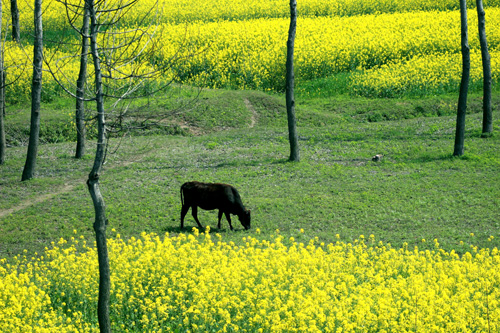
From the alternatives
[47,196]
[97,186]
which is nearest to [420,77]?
[47,196]

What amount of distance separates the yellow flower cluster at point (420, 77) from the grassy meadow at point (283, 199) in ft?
0.44

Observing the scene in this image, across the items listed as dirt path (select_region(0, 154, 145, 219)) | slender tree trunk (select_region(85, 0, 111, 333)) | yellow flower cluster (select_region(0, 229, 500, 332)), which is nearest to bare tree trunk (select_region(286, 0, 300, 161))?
dirt path (select_region(0, 154, 145, 219))

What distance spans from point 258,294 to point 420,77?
81.6ft

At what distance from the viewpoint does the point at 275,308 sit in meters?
9.11

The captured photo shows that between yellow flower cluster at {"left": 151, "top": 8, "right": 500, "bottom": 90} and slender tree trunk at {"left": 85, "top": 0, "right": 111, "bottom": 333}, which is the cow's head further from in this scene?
yellow flower cluster at {"left": 151, "top": 8, "right": 500, "bottom": 90}

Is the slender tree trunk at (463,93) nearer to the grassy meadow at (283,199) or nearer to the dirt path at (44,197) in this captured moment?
the grassy meadow at (283,199)

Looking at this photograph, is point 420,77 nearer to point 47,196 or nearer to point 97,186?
point 47,196

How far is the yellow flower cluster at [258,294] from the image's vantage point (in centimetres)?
864

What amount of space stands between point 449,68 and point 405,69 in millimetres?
2346

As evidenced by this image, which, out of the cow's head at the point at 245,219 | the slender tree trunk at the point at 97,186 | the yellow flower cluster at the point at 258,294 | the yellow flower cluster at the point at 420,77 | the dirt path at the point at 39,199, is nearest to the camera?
the slender tree trunk at the point at 97,186

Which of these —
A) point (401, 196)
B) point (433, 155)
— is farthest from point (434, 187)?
point (433, 155)

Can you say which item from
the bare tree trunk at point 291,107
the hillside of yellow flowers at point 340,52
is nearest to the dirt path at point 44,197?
the bare tree trunk at point 291,107

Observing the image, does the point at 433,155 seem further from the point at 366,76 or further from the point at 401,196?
the point at 366,76

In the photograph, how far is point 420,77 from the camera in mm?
31641
